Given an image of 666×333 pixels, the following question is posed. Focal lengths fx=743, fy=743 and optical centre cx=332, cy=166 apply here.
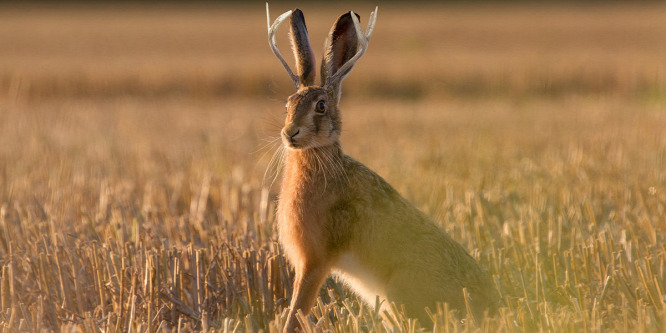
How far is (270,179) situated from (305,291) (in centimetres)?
436

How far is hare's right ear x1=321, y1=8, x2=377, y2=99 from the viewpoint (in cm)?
400

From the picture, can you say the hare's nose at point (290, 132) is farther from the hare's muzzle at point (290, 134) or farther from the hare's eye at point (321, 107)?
the hare's eye at point (321, 107)

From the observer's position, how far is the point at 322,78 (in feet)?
13.3

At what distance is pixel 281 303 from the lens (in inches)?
169

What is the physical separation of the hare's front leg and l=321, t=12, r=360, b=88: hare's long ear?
1.02 meters

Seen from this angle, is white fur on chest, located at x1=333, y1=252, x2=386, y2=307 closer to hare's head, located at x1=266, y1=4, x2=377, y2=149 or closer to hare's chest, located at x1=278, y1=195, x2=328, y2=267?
hare's chest, located at x1=278, y1=195, x2=328, y2=267

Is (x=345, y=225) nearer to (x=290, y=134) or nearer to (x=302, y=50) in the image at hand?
(x=290, y=134)

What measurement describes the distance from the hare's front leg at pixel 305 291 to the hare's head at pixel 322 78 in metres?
0.65

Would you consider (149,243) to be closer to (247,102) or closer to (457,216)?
(457,216)

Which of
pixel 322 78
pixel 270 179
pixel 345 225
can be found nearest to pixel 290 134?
pixel 322 78

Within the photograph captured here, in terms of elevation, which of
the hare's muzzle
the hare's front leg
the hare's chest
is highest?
the hare's muzzle

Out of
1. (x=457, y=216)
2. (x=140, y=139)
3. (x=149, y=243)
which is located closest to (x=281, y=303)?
(x=149, y=243)

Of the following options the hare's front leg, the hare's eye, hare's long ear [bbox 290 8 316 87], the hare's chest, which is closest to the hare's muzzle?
the hare's eye

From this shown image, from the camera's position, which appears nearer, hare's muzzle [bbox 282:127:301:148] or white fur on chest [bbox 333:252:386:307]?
hare's muzzle [bbox 282:127:301:148]
